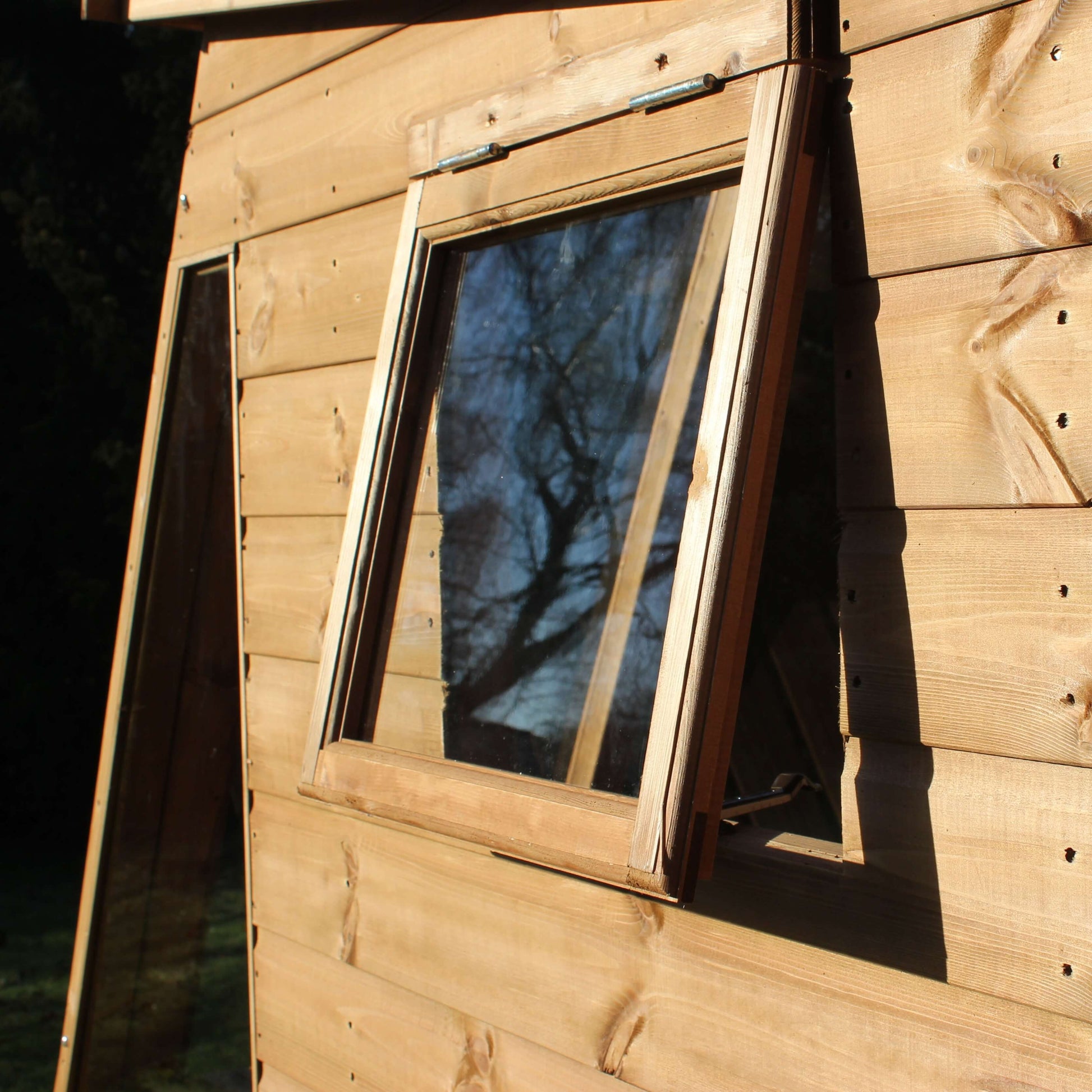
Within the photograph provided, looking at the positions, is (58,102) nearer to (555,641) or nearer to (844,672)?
(555,641)

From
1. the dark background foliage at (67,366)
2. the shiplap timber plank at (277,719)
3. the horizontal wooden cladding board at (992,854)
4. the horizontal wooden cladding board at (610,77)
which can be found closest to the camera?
the horizontal wooden cladding board at (992,854)

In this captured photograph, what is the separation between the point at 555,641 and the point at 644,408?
27 centimetres

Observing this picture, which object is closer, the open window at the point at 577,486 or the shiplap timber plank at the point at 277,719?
the open window at the point at 577,486

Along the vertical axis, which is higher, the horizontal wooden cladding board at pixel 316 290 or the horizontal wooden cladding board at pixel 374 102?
the horizontal wooden cladding board at pixel 374 102

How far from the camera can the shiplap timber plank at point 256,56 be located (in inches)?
67.8

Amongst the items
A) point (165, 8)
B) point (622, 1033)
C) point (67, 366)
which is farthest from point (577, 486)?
point (67, 366)

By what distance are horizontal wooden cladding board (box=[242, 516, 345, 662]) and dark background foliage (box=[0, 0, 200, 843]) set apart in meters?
2.35

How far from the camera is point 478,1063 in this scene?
1387mm

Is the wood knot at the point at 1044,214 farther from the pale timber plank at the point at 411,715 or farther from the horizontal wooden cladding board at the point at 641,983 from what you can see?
the pale timber plank at the point at 411,715

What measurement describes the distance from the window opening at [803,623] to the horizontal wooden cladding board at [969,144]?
1.18 m

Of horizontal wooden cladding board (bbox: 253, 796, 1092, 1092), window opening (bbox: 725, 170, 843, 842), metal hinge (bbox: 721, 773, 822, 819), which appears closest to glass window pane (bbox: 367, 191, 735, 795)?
metal hinge (bbox: 721, 773, 822, 819)

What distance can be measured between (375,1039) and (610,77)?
4.13 ft

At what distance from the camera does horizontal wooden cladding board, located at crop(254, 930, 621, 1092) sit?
1.33 m

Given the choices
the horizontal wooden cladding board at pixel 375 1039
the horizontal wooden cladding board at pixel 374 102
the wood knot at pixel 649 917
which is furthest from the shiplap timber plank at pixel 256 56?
the horizontal wooden cladding board at pixel 375 1039
